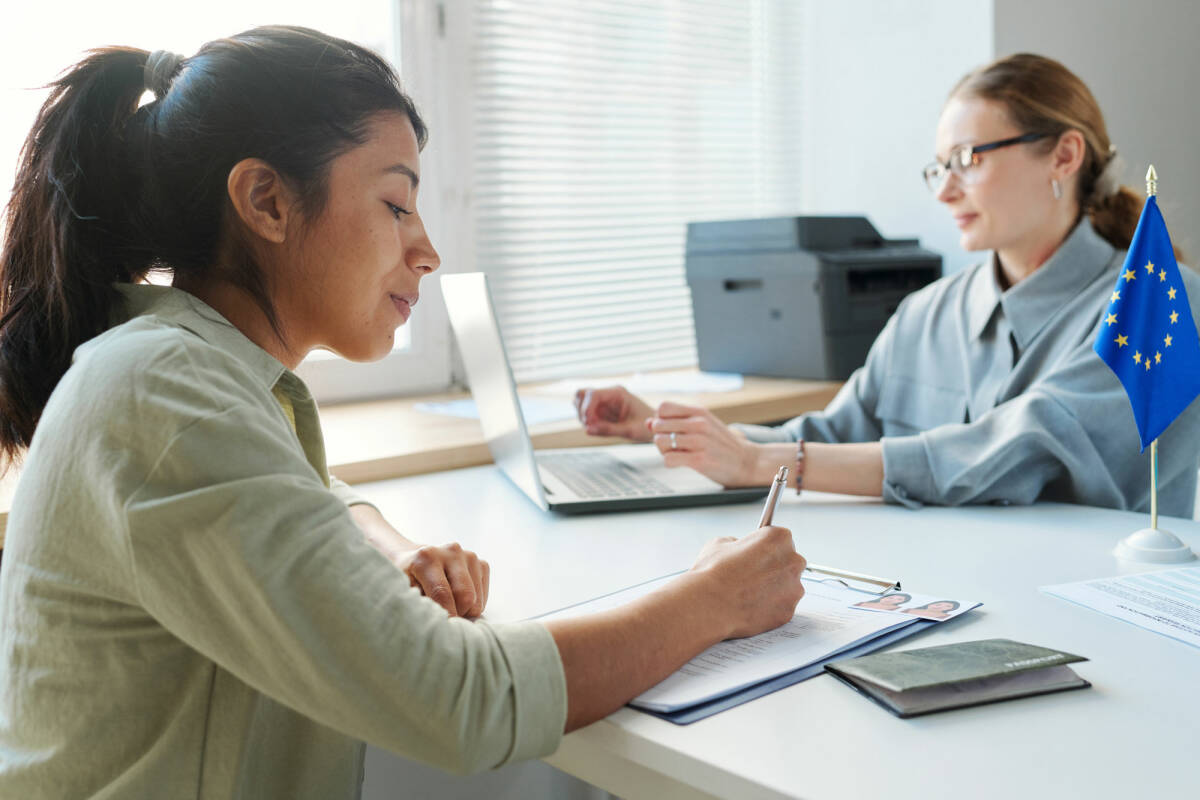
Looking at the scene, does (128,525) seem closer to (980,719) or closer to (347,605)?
(347,605)

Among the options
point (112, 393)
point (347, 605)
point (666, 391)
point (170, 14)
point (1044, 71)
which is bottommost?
point (666, 391)

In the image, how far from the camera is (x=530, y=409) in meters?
2.15

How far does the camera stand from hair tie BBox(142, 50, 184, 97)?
0.91 meters

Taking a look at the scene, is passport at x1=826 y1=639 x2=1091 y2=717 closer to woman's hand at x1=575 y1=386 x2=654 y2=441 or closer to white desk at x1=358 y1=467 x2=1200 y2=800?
white desk at x1=358 y1=467 x2=1200 y2=800

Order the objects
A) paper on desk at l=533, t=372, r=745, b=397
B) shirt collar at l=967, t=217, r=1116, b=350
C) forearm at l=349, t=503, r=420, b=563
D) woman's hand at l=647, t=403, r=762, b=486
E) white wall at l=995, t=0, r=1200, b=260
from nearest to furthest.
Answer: forearm at l=349, t=503, r=420, b=563
woman's hand at l=647, t=403, r=762, b=486
shirt collar at l=967, t=217, r=1116, b=350
paper on desk at l=533, t=372, r=745, b=397
white wall at l=995, t=0, r=1200, b=260

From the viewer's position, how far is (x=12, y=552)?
77cm

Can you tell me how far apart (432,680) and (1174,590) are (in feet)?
2.40

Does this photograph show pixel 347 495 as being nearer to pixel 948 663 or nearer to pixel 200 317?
pixel 200 317

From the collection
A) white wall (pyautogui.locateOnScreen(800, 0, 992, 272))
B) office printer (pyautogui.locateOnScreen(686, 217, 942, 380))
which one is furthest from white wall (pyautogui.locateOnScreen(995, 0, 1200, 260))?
office printer (pyautogui.locateOnScreen(686, 217, 942, 380))

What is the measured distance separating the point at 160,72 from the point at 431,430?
1.08 meters

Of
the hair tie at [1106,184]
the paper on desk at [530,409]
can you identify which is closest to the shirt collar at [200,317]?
the paper on desk at [530,409]

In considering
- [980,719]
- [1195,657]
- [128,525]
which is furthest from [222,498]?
[1195,657]

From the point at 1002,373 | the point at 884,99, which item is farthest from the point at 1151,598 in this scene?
the point at 884,99

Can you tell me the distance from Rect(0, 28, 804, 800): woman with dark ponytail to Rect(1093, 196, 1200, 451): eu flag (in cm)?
51
